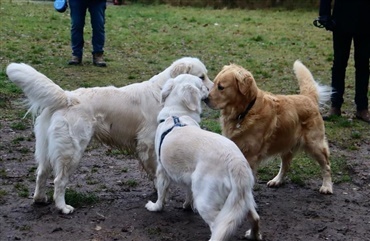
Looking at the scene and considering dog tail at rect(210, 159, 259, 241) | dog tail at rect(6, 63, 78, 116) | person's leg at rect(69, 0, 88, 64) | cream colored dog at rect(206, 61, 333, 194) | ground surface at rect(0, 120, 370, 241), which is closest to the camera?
dog tail at rect(210, 159, 259, 241)

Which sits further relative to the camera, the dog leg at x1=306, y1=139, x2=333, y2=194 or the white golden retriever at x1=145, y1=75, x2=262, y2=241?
the dog leg at x1=306, y1=139, x2=333, y2=194

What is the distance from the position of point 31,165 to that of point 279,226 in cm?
272

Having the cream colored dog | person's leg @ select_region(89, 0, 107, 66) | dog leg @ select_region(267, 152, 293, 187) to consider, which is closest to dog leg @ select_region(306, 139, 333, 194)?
the cream colored dog

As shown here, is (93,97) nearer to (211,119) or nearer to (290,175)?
(290,175)

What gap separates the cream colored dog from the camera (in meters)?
5.29

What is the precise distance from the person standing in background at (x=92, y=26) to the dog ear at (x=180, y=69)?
18.9 ft

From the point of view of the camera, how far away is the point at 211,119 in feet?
26.2

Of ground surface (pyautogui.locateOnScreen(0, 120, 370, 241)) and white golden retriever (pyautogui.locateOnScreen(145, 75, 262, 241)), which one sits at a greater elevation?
white golden retriever (pyautogui.locateOnScreen(145, 75, 262, 241))

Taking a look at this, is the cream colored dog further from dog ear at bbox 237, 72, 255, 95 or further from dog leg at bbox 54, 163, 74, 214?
dog leg at bbox 54, 163, 74, 214

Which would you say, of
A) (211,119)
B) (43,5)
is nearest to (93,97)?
(211,119)

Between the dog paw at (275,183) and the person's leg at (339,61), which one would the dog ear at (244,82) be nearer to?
the dog paw at (275,183)

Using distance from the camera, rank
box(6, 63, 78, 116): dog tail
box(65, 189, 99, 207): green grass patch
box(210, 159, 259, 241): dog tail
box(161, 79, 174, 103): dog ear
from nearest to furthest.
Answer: box(210, 159, 259, 241): dog tail
box(6, 63, 78, 116): dog tail
box(161, 79, 174, 103): dog ear
box(65, 189, 99, 207): green grass patch

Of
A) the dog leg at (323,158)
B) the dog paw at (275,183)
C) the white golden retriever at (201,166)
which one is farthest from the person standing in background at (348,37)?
the white golden retriever at (201,166)

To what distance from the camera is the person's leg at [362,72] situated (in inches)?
309
